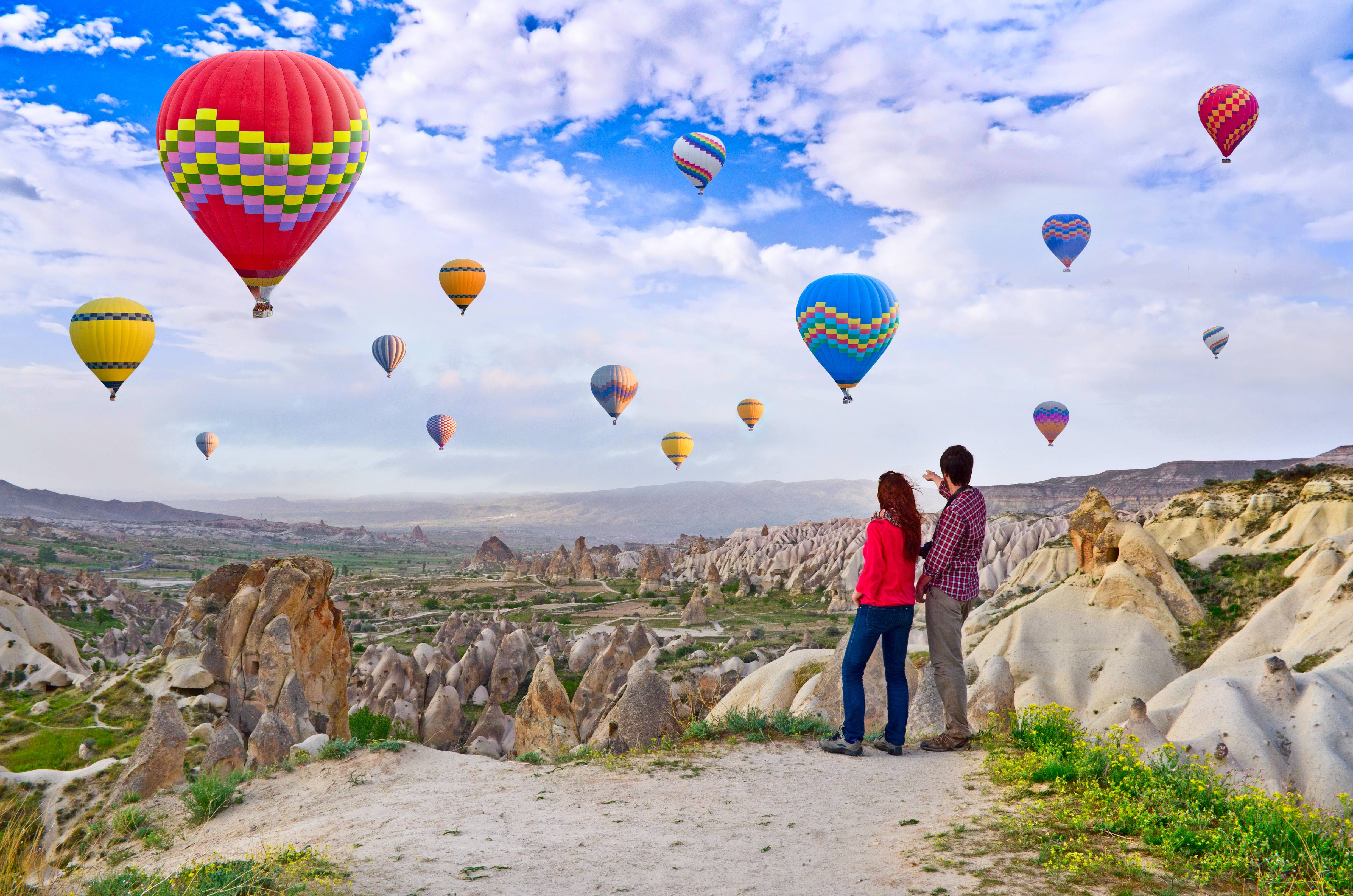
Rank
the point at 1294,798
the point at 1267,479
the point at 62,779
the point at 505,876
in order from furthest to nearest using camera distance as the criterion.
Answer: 1. the point at 1267,479
2. the point at 62,779
3. the point at 1294,798
4. the point at 505,876

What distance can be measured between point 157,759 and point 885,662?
1577 centimetres

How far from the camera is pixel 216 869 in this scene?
19.5 feet

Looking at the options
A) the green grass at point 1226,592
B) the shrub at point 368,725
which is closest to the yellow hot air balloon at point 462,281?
the shrub at point 368,725

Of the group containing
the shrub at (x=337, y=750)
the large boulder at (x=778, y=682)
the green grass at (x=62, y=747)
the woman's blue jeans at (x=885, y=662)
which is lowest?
the green grass at (x=62, y=747)

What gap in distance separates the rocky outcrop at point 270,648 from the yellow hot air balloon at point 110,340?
14.4 metres

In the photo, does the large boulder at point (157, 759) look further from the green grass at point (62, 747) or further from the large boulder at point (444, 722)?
the large boulder at point (444, 722)

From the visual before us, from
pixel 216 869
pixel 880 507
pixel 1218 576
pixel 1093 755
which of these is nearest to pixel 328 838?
pixel 216 869

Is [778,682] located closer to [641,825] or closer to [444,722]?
[641,825]

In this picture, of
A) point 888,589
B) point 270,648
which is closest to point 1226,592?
point 888,589

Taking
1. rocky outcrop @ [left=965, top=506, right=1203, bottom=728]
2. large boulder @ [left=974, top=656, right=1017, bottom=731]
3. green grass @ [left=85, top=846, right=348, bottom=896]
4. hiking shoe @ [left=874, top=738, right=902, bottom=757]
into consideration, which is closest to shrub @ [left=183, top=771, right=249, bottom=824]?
green grass @ [left=85, top=846, right=348, bottom=896]

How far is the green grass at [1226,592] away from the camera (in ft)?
84.5

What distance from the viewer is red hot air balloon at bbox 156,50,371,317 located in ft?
75.9

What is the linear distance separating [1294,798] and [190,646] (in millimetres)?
30773

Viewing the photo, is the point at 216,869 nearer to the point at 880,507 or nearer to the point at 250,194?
the point at 880,507
